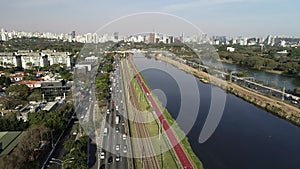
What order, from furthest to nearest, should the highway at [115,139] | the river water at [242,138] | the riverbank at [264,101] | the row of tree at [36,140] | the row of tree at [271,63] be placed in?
the row of tree at [271,63]
the riverbank at [264,101]
the river water at [242,138]
the highway at [115,139]
the row of tree at [36,140]

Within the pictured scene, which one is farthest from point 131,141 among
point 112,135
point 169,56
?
point 169,56

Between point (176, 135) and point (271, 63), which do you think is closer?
point (176, 135)

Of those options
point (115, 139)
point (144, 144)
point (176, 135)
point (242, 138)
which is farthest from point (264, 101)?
point (115, 139)

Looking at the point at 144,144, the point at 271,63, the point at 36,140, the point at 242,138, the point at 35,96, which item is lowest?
the point at 242,138

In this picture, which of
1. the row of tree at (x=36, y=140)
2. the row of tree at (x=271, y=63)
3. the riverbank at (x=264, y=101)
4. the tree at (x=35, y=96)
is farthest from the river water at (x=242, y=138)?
the row of tree at (x=271, y=63)

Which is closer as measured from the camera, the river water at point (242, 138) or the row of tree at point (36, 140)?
the row of tree at point (36, 140)

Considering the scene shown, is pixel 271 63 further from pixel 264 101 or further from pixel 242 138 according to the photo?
pixel 242 138

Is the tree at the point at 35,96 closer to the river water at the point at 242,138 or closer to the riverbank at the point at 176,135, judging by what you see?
the riverbank at the point at 176,135

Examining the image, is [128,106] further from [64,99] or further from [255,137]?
[255,137]
